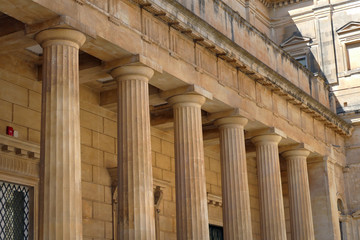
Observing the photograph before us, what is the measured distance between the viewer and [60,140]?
1414 centimetres

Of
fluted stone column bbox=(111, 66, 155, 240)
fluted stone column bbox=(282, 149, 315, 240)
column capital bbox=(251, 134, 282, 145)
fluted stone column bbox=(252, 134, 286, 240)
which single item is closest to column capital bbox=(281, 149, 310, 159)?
fluted stone column bbox=(282, 149, 315, 240)

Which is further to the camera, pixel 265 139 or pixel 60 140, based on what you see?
pixel 265 139

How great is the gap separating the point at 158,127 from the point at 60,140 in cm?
1011

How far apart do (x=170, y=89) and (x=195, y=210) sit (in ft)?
11.7

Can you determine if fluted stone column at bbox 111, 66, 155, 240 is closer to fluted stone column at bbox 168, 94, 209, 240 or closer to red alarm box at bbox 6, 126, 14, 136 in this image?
fluted stone column at bbox 168, 94, 209, 240

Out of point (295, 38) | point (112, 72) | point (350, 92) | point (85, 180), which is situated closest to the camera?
point (112, 72)

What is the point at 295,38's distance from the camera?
3428 cm

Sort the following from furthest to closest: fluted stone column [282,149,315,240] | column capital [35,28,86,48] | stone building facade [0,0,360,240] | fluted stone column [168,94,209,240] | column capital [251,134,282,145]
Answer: fluted stone column [282,149,315,240] → column capital [251,134,282,145] → fluted stone column [168,94,209,240] → column capital [35,28,86,48] → stone building facade [0,0,360,240]

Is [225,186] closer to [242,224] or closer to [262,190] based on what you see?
[242,224]

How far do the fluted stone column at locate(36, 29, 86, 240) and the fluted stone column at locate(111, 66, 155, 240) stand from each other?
87.1 inches

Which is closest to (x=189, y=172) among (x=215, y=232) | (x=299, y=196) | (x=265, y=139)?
(x=265, y=139)

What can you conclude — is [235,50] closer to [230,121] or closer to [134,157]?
[230,121]

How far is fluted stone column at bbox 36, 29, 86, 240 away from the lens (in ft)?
44.8

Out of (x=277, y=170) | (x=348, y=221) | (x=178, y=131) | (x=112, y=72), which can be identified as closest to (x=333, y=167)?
(x=348, y=221)
